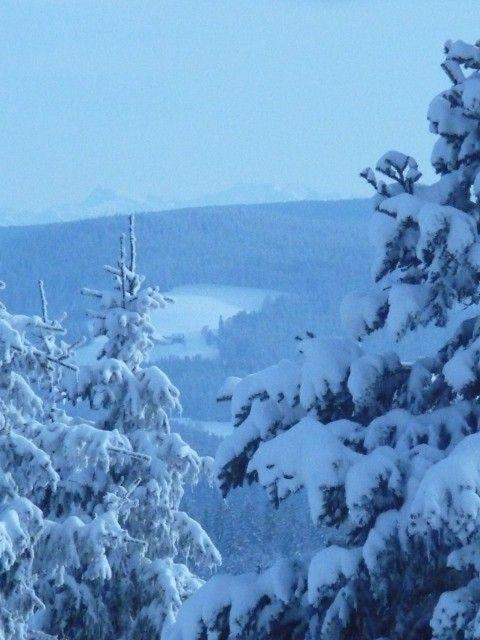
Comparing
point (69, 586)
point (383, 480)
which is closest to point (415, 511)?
point (383, 480)

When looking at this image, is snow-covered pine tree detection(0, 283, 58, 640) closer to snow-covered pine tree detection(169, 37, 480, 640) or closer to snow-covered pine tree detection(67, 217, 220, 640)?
snow-covered pine tree detection(67, 217, 220, 640)

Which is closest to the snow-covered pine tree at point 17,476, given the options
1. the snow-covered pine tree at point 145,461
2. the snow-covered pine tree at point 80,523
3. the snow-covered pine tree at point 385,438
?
the snow-covered pine tree at point 80,523

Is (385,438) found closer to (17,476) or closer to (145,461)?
(17,476)

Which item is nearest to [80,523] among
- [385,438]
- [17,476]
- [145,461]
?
[145,461]

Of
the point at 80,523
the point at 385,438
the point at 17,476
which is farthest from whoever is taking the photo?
the point at 80,523

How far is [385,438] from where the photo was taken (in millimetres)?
6051

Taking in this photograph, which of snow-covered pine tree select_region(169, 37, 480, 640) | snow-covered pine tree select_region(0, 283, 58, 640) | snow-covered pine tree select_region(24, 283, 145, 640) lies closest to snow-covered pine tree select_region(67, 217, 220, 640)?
snow-covered pine tree select_region(24, 283, 145, 640)

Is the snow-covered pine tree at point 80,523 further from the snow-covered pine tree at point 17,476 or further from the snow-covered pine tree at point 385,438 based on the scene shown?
the snow-covered pine tree at point 385,438

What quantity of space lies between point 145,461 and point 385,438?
9.96 metres

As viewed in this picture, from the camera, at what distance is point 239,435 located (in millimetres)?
6395

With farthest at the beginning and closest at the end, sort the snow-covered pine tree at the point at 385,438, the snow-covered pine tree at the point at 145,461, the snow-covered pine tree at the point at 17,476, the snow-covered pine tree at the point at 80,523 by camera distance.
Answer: the snow-covered pine tree at the point at 145,461, the snow-covered pine tree at the point at 80,523, the snow-covered pine tree at the point at 17,476, the snow-covered pine tree at the point at 385,438

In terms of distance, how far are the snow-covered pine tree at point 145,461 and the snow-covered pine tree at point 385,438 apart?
9.30 m

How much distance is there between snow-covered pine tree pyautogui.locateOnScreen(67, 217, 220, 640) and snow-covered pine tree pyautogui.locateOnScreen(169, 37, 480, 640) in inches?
366

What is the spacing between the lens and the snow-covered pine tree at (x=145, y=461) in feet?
52.2
